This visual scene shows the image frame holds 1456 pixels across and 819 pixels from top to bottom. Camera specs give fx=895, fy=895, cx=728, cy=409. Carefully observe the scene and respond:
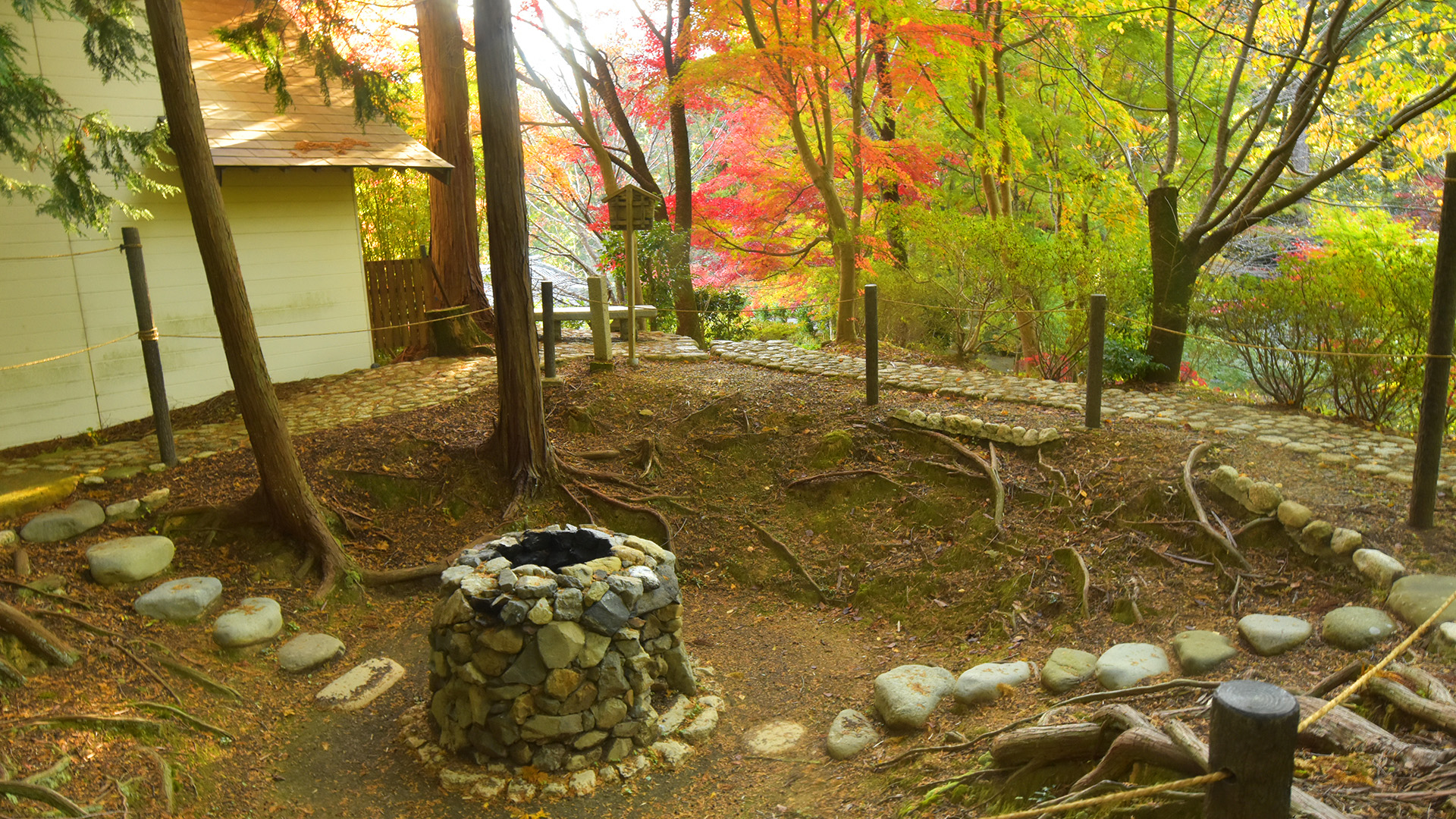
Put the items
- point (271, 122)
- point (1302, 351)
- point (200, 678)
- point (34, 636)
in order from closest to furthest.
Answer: point (34, 636) < point (200, 678) < point (1302, 351) < point (271, 122)

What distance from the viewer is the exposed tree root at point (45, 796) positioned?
3.48 meters

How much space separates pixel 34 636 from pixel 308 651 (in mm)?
1299

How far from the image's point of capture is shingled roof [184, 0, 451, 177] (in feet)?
27.7

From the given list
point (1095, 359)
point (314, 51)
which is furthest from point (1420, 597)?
point (314, 51)

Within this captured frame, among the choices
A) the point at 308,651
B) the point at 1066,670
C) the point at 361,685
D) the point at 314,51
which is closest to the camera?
the point at 1066,670

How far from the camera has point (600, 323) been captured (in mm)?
9039

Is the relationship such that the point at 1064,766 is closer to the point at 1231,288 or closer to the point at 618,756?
the point at 618,756

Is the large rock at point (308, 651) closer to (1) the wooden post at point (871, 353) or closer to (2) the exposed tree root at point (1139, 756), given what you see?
(2) the exposed tree root at point (1139, 756)

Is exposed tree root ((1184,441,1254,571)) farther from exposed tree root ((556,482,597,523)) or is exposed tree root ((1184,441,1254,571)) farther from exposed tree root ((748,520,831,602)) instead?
exposed tree root ((556,482,597,523))

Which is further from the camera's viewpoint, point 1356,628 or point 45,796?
point 1356,628

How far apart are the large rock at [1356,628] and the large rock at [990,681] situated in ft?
4.24

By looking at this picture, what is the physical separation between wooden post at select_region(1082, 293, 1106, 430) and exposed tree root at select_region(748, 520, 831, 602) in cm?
246

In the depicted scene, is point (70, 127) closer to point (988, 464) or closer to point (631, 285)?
point (631, 285)

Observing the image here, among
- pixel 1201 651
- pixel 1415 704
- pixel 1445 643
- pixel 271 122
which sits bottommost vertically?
pixel 1201 651
